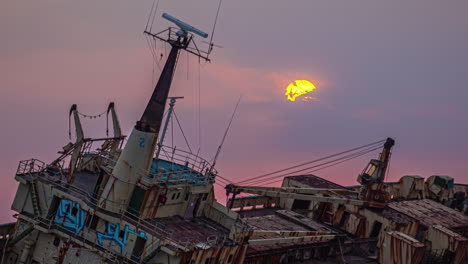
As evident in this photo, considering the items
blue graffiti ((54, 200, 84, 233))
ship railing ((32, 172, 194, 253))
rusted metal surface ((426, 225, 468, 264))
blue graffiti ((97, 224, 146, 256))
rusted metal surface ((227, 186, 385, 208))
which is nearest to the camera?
ship railing ((32, 172, 194, 253))

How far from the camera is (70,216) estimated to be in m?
30.1

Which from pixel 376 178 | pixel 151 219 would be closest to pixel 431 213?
pixel 376 178

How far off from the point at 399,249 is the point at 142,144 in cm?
1758

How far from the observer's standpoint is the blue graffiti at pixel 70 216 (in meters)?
29.9

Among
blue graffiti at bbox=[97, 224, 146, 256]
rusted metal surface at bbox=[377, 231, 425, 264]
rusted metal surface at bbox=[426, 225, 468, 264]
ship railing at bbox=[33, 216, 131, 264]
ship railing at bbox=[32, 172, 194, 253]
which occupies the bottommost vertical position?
ship railing at bbox=[33, 216, 131, 264]

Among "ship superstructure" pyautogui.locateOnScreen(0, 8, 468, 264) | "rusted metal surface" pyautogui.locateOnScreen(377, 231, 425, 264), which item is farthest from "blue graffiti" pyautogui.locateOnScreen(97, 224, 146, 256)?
"rusted metal surface" pyautogui.locateOnScreen(377, 231, 425, 264)

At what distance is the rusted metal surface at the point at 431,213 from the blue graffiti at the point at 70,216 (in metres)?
26.8

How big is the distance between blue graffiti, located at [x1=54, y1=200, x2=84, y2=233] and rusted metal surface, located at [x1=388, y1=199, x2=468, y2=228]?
26.8 metres

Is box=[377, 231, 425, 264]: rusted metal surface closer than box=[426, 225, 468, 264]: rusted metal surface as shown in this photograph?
Yes

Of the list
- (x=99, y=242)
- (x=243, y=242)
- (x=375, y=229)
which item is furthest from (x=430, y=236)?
(x=99, y=242)

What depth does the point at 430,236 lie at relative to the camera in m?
41.7

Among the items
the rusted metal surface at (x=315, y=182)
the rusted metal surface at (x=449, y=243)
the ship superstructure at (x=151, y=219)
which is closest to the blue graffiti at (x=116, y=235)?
the ship superstructure at (x=151, y=219)

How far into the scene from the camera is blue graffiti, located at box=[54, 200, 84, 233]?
29.9m

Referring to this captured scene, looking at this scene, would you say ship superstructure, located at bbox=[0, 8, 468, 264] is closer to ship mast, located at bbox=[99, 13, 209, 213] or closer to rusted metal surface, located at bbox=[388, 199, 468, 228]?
ship mast, located at bbox=[99, 13, 209, 213]
